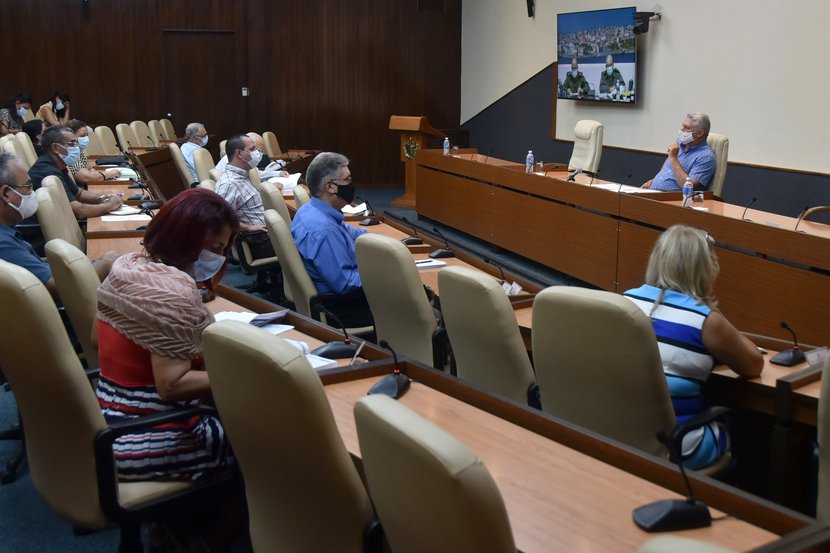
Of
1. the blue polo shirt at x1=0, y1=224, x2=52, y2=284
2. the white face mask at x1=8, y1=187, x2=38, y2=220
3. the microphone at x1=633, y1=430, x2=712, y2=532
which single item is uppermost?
the white face mask at x1=8, y1=187, x2=38, y2=220

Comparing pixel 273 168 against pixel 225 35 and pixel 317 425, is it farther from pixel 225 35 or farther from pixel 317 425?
pixel 317 425

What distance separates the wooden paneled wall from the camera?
42.9 feet

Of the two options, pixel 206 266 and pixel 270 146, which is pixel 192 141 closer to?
pixel 270 146

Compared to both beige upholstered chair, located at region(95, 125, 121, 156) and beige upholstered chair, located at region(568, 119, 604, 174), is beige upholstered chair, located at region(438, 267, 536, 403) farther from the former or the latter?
beige upholstered chair, located at region(95, 125, 121, 156)

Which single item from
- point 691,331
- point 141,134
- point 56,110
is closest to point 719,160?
point 691,331

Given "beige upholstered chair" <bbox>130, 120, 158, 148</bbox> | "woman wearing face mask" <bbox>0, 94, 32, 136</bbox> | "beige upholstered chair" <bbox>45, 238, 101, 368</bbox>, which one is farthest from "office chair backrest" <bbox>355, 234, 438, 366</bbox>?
"beige upholstered chair" <bbox>130, 120, 158, 148</bbox>

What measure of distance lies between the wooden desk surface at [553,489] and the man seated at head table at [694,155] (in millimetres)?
4757

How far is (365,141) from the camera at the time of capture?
13.7m

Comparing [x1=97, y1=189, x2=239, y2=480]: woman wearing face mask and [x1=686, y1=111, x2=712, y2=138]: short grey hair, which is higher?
[x1=686, y1=111, x2=712, y2=138]: short grey hair

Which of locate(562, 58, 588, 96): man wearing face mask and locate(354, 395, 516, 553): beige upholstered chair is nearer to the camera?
locate(354, 395, 516, 553): beige upholstered chair

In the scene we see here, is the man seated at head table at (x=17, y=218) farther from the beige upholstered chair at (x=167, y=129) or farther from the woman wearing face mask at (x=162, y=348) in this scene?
the beige upholstered chair at (x=167, y=129)

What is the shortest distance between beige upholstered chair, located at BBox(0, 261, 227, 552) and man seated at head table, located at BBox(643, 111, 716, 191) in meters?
5.12

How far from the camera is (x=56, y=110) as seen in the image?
12.3 m

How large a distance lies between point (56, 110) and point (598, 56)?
24.7ft
